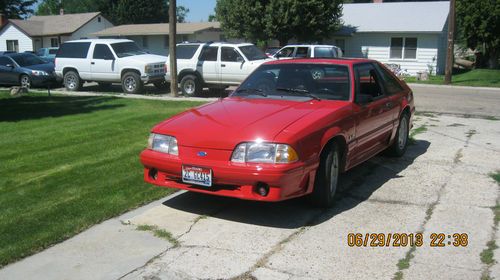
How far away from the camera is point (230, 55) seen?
56.4 ft

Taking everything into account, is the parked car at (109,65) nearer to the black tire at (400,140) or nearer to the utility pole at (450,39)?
the black tire at (400,140)

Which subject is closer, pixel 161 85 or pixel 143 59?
pixel 143 59

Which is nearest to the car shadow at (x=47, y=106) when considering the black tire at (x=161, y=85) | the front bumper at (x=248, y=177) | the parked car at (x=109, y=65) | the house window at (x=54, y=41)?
the parked car at (x=109, y=65)

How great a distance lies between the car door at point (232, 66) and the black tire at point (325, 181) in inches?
457

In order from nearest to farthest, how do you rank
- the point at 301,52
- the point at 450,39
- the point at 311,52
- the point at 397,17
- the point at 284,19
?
the point at 311,52
the point at 450,39
the point at 301,52
the point at 284,19
the point at 397,17

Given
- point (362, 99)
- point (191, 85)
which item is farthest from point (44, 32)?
point (362, 99)

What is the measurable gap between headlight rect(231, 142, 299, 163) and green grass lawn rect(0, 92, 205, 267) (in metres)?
1.42

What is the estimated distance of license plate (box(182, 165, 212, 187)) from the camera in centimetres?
490

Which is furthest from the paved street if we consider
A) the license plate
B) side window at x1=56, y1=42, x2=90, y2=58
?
side window at x1=56, y1=42, x2=90, y2=58

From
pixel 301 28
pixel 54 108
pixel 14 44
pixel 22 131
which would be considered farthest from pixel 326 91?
pixel 14 44

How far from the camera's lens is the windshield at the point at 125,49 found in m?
18.5

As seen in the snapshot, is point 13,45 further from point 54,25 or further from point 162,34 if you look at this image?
point 162,34

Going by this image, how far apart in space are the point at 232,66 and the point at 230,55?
0.44 meters

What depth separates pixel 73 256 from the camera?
4.27 metres
